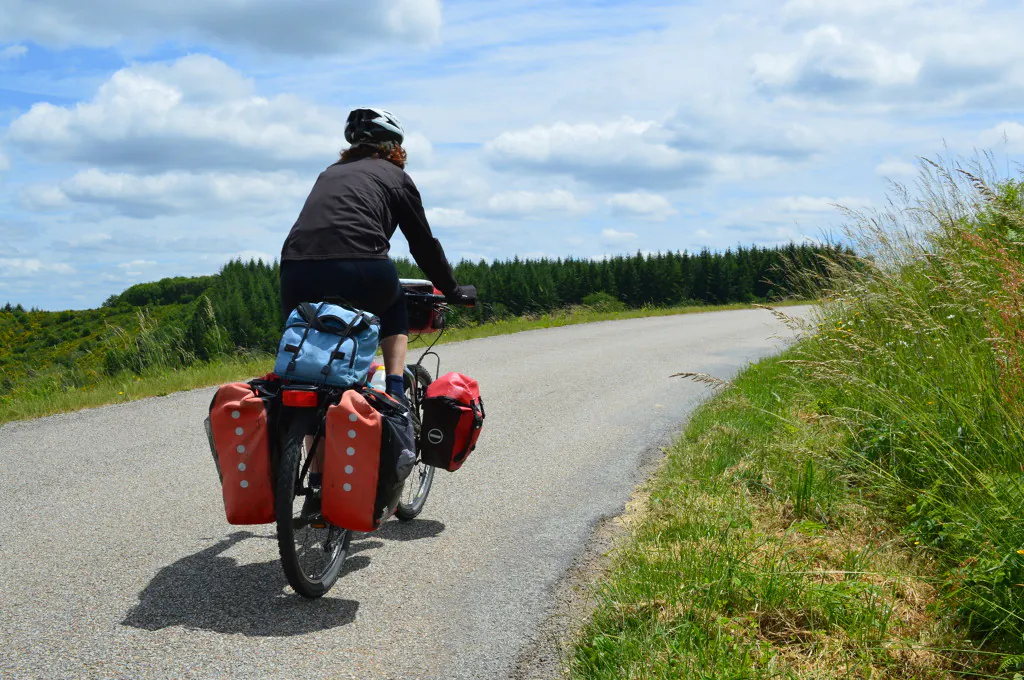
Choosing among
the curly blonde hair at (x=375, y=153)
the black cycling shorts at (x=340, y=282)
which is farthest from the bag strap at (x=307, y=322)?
the curly blonde hair at (x=375, y=153)

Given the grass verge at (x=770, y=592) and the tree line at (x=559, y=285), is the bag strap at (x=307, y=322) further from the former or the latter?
the tree line at (x=559, y=285)

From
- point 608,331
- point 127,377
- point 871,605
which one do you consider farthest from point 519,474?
point 608,331

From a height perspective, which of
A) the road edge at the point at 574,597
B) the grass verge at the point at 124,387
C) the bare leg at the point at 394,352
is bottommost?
the road edge at the point at 574,597

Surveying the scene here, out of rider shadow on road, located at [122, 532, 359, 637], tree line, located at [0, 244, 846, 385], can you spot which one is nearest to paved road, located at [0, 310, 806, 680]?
rider shadow on road, located at [122, 532, 359, 637]

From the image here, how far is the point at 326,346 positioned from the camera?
3.46 metres

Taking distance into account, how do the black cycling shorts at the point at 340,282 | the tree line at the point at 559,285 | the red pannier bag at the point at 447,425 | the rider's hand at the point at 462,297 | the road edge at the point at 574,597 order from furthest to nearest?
the tree line at the point at 559,285 → the rider's hand at the point at 462,297 → the red pannier bag at the point at 447,425 → the black cycling shorts at the point at 340,282 → the road edge at the point at 574,597

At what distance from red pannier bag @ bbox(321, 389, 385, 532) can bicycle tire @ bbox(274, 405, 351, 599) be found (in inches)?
5.8

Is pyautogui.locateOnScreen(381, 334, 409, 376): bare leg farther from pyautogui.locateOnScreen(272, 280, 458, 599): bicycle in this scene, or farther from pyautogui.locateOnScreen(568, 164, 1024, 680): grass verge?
pyautogui.locateOnScreen(568, 164, 1024, 680): grass verge

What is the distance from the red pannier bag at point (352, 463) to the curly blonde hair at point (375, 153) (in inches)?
54.8

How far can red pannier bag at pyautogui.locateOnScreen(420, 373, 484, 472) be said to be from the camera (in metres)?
4.33

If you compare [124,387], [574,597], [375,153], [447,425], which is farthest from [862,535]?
[124,387]

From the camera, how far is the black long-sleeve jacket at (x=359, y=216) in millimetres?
3660

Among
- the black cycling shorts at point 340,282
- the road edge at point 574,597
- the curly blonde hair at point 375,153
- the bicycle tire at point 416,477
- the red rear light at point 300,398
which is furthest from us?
the bicycle tire at point 416,477

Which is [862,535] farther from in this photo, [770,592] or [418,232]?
[418,232]
